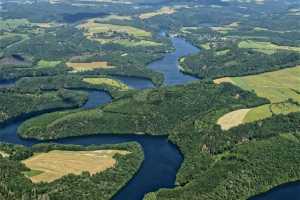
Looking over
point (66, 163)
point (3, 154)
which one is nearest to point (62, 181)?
point (66, 163)

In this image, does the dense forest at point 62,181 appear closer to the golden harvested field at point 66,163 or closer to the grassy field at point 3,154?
the grassy field at point 3,154

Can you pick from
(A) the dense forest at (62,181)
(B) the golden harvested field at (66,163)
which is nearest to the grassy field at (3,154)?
(A) the dense forest at (62,181)

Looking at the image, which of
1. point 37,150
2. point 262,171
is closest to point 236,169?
point 262,171

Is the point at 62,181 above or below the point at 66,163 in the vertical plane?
above

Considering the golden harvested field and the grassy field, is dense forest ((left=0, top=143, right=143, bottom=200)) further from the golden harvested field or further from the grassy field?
the golden harvested field

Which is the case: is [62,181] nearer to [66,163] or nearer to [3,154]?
[66,163]

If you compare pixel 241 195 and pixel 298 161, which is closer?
pixel 241 195

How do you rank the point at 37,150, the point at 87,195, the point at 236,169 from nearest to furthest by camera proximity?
1. the point at 87,195
2. the point at 236,169
3. the point at 37,150

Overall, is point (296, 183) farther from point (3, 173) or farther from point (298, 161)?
point (3, 173)
